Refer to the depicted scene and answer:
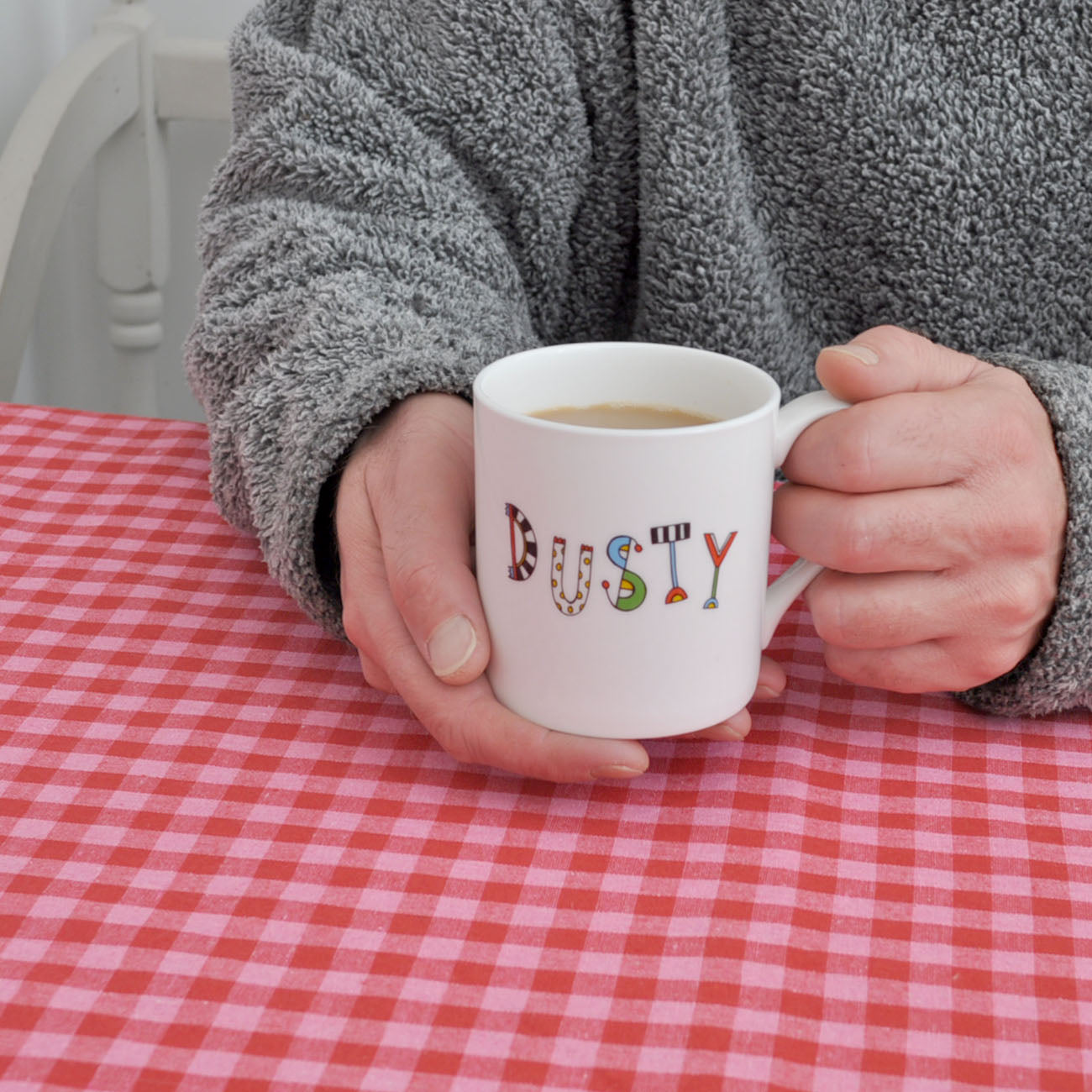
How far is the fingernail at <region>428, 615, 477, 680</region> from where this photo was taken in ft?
1.61

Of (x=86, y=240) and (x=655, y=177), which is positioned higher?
(x=655, y=177)

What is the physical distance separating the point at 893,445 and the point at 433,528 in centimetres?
19

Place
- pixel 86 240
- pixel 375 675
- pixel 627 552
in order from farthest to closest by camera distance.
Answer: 1. pixel 86 240
2. pixel 375 675
3. pixel 627 552

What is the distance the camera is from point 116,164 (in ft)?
4.30

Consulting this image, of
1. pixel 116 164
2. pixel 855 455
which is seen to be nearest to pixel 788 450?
pixel 855 455

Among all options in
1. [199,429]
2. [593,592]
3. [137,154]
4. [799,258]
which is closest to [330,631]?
[593,592]

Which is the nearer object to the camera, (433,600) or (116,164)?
(433,600)

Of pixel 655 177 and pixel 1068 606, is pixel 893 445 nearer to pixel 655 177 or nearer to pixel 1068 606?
pixel 1068 606

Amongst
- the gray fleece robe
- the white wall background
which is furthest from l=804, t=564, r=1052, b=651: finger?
the white wall background

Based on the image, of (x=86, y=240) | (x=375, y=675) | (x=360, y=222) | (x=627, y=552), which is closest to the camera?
(x=627, y=552)

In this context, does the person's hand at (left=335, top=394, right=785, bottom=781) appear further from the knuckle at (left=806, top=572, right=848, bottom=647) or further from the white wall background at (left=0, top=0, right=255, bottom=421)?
the white wall background at (left=0, top=0, right=255, bottom=421)

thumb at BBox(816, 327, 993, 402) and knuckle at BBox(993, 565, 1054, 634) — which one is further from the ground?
thumb at BBox(816, 327, 993, 402)

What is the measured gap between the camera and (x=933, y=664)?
532 millimetres

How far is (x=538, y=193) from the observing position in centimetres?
78
